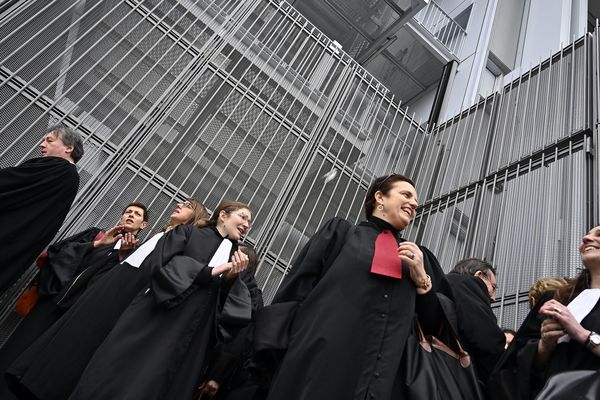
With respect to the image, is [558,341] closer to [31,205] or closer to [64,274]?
[64,274]

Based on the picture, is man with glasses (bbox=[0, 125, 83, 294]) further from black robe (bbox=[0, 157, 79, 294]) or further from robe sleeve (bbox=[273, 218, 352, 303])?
robe sleeve (bbox=[273, 218, 352, 303])

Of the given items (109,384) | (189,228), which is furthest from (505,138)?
(109,384)

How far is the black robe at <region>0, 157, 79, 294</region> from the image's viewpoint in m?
3.94

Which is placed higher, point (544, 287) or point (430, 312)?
point (544, 287)

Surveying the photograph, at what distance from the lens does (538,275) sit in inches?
198

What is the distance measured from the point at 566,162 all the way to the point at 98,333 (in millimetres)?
4810

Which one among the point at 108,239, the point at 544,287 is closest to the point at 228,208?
the point at 108,239

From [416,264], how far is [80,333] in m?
2.13

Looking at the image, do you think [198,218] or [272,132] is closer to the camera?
[198,218]

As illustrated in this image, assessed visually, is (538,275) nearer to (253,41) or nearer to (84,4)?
(253,41)

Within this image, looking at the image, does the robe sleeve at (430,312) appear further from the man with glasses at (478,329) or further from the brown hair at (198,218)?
the brown hair at (198,218)

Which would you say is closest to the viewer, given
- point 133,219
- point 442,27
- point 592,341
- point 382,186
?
point 592,341

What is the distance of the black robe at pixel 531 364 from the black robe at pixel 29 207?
332 cm

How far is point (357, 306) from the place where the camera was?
8.57ft
